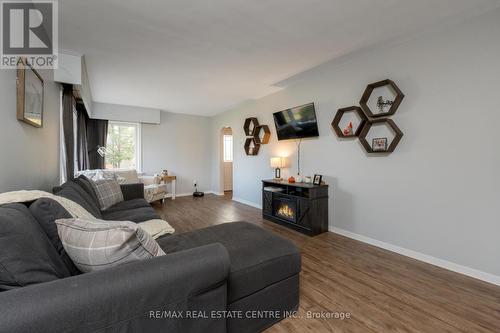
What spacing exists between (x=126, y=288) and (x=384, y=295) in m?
1.94

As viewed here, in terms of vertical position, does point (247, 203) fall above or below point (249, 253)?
below

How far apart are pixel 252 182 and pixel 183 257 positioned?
4128 millimetres

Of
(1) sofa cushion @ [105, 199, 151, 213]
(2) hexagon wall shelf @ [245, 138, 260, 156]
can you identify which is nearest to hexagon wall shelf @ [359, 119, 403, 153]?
(2) hexagon wall shelf @ [245, 138, 260, 156]

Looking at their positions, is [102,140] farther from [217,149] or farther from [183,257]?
[183,257]

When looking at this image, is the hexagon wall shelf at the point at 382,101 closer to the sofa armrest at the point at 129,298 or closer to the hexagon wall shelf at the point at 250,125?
the hexagon wall shelf at the point at 250,125

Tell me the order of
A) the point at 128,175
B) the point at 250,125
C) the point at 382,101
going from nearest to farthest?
the point at 382,101, the point at 128,175, the point at 250,125

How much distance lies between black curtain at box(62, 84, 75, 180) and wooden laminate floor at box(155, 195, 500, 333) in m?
3.23

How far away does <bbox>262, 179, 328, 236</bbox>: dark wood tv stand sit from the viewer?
3.19 m

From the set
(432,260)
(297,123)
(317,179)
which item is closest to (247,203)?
(317,179)

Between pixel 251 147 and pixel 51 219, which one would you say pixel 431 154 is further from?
pixel 251 147

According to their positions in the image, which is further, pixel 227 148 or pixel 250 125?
pixel 227 148

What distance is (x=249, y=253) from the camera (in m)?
1.50

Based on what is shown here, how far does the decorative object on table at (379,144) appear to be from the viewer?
8.86 feet

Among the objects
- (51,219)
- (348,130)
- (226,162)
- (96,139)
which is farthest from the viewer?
(226,162)
